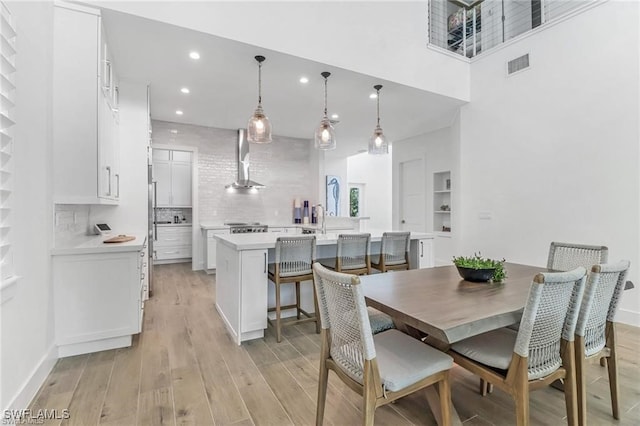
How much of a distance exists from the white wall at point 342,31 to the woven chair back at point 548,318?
304cm

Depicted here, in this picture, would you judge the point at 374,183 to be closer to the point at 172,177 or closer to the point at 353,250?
the point at 172,177

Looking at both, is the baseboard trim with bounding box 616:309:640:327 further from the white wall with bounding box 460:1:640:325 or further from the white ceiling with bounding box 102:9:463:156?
the white ceiling with bounding box 102:9:463:156

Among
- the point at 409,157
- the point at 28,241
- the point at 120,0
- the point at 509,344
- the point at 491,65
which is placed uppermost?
the point at 491,65

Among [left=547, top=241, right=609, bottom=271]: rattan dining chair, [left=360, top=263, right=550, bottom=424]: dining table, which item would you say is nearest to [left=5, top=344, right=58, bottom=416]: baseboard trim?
[left=360, top=263, right=550, bottom=424]: dining table

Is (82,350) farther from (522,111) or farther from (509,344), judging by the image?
(522,111)

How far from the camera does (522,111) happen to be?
4.04m

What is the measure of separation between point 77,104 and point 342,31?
2732 mm

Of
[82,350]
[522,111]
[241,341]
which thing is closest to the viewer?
[82,350]

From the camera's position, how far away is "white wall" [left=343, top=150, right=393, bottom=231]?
1101 centimetres

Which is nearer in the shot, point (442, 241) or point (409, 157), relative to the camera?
point (442, 241)

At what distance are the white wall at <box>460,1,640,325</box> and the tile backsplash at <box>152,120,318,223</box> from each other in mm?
3671

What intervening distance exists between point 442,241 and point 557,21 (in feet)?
12.4

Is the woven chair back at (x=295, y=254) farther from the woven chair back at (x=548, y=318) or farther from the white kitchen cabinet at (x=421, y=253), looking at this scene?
the woven chair back at (x=548, y=318)

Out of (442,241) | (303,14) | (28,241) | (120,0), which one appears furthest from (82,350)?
(442,241)
